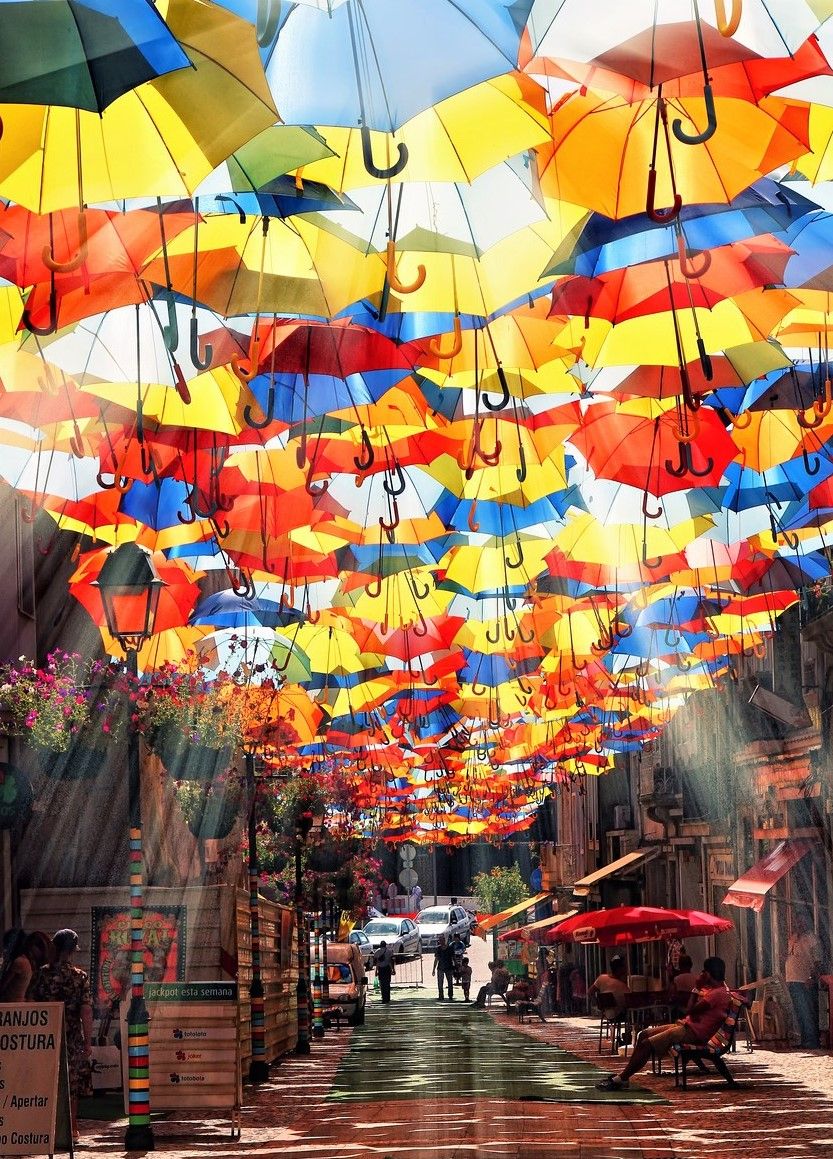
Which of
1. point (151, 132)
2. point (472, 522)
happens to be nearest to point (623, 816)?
point (472, 522)

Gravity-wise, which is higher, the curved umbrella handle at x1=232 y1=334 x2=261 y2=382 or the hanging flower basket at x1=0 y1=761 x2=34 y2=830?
the curved umbrella handle at x1=232 y1=334 x2=261 y2=382

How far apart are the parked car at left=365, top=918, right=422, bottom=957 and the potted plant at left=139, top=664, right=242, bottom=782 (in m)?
43.7

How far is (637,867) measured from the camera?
40156mm

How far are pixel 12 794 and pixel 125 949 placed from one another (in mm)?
2240

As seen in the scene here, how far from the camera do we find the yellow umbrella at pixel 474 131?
27.1ft

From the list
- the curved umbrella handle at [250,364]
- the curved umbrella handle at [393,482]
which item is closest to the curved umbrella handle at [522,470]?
the curved umbrella handle at [393,482]

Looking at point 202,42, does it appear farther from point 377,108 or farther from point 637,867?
point 637,867

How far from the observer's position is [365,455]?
12.5m

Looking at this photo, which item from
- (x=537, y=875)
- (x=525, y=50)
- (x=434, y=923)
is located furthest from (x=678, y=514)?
(x=434, y=923)

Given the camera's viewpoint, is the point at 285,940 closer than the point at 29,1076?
No

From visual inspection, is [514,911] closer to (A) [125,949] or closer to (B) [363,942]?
(B) [363,942]

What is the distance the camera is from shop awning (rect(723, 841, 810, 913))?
1011 inches

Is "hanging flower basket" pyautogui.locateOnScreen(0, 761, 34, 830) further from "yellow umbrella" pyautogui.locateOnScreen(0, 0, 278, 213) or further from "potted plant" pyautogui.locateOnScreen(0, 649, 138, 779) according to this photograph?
"yellow umbrella" pyautogui.locateOnScreen(0, 0, 278, 213)

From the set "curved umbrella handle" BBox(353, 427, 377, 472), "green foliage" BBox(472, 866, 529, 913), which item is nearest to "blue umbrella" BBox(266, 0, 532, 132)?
"curved umbrella handle" BBox(353, 427, 377, 472)
